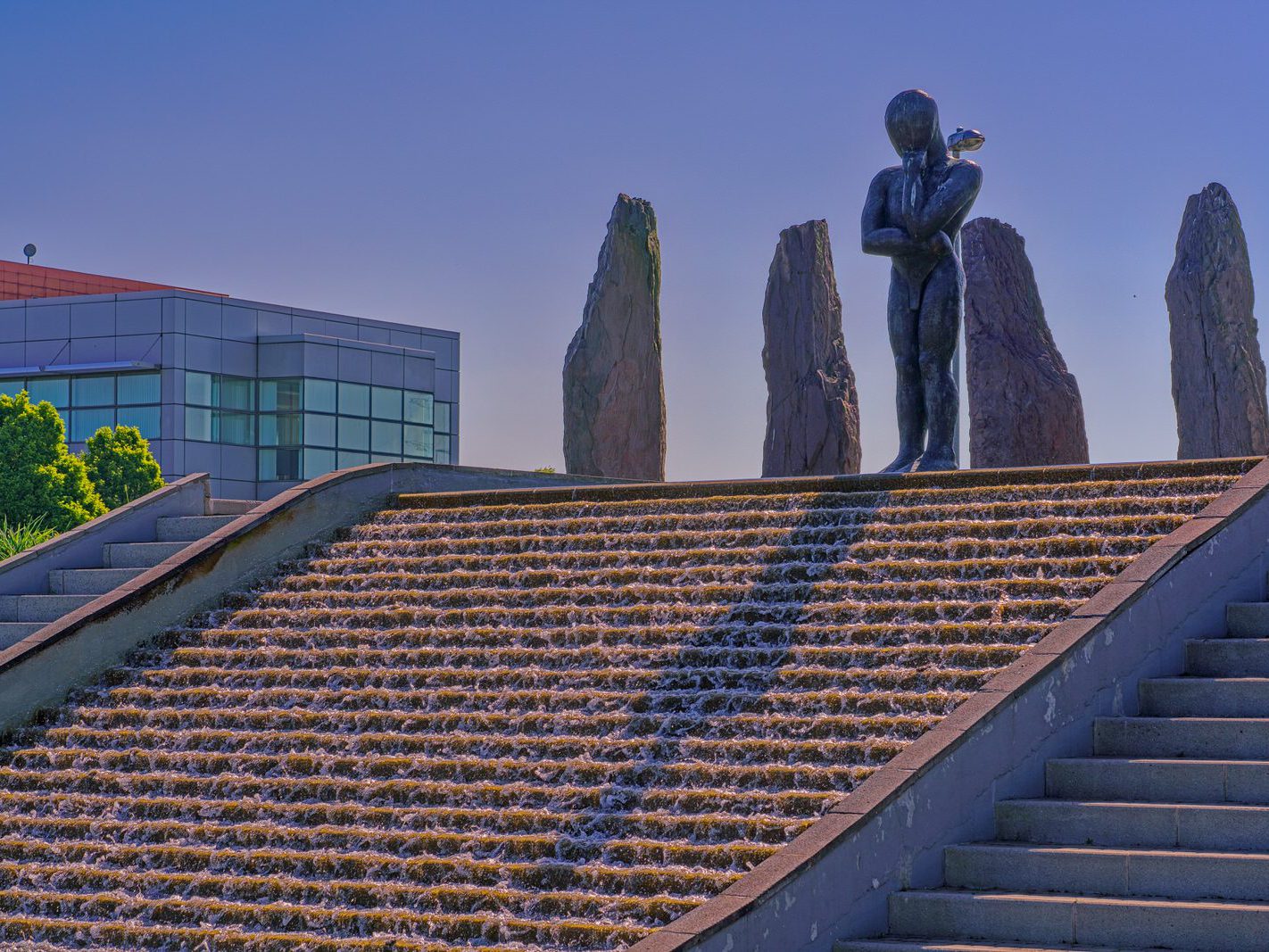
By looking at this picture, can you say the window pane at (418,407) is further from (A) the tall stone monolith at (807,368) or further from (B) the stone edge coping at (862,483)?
(B) the stone edge coping at (862,483)

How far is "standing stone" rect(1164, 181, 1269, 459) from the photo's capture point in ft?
70.6

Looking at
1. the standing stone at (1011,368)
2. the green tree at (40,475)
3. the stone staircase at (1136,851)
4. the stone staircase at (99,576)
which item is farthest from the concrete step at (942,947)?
the green tree at (40,475)

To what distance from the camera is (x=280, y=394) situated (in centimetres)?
4181

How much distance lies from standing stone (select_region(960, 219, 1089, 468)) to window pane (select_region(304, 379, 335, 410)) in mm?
23243

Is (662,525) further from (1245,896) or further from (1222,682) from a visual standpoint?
(1245,896)

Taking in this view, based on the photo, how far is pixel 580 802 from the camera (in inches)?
382

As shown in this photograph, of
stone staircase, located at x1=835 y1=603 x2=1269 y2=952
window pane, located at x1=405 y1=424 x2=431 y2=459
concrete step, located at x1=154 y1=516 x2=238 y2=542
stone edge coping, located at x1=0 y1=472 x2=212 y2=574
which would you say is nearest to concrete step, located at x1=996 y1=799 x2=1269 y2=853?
stone staircase, located at x1=835 y1=603 x2=1269 y2=952

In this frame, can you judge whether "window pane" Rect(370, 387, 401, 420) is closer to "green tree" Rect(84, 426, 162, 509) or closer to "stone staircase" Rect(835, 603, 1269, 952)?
"green tree" Rect(84, 426, 162, 509)

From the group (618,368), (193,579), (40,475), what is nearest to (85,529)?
(193,579)

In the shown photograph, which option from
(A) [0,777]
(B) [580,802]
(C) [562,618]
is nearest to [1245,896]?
(B) [580,802]

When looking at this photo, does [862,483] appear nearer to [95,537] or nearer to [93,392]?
[95,537]

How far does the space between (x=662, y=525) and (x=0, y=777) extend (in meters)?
4.82

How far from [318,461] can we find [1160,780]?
1350 inches

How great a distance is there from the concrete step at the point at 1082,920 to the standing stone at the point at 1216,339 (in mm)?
14348
